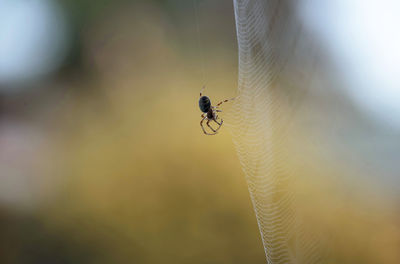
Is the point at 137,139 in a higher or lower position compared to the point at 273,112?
higher

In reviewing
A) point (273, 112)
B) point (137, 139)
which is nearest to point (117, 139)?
point (137, 139)

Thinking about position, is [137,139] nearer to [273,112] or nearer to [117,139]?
[117,139]

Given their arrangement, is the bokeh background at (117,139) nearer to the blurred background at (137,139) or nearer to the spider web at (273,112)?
the blurred background at (137,139)

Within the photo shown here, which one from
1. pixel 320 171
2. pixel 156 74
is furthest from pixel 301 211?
pixel 156 74

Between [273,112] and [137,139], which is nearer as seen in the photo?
[273,112]

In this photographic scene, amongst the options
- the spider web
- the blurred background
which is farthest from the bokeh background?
the spider web

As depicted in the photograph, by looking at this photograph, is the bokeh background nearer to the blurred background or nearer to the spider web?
the blurred background
